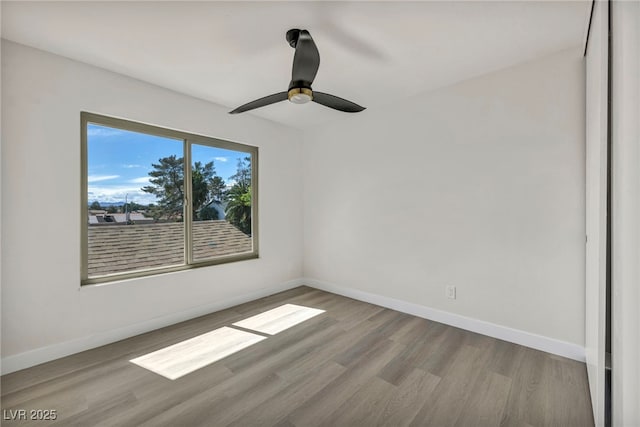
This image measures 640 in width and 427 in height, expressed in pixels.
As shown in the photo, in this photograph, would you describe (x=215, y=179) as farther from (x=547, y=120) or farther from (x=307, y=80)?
(x=547, y=120)

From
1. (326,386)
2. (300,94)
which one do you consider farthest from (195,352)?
(300,94)

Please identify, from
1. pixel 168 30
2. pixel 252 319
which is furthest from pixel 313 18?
pixel 252 319

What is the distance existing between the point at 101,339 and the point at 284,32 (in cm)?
296

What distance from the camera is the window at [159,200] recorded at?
2.47m

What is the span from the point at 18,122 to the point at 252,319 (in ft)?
8.38

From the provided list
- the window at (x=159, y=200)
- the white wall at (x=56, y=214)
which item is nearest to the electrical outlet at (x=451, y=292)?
the window at (x=159, y=200)

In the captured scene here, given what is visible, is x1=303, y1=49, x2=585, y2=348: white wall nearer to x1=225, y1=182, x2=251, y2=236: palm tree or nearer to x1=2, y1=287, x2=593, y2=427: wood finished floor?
x1=2, y1=287, x2=593, y2=427: wood finished floor

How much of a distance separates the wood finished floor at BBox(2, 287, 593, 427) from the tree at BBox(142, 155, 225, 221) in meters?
1.28

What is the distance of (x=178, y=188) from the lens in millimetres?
3033

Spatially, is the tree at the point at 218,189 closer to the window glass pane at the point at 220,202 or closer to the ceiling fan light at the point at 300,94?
the window glass pane at the point at 220,202

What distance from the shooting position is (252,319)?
2.93m

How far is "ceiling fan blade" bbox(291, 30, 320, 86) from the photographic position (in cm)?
160

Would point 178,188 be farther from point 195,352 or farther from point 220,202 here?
point 195,352

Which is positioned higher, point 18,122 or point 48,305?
point 18,122
